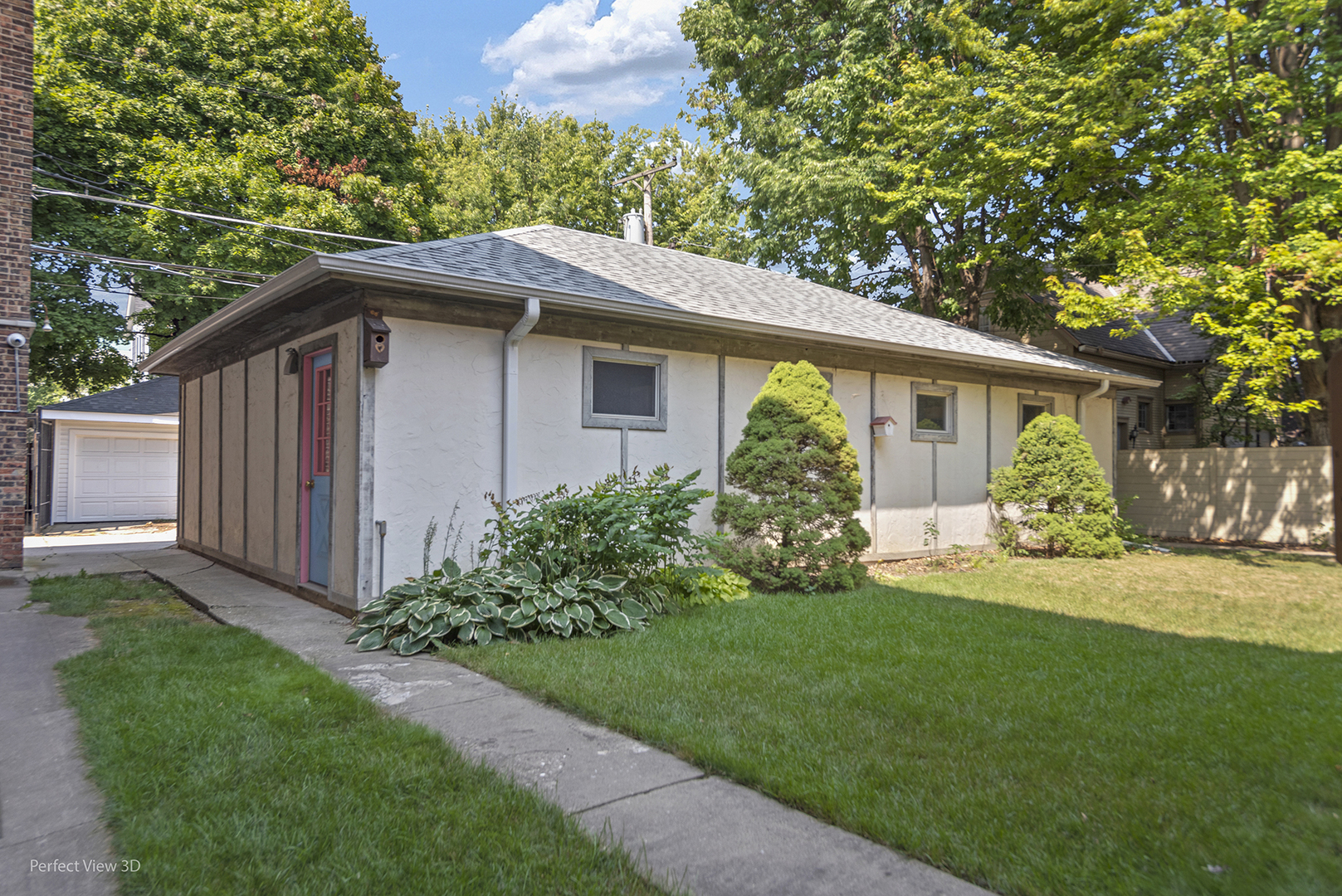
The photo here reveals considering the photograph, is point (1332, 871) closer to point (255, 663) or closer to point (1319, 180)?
point (255, 663)

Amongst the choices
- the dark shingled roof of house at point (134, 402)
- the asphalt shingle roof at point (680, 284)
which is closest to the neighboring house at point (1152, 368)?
the asphalt shingle roof at point (680, 284)

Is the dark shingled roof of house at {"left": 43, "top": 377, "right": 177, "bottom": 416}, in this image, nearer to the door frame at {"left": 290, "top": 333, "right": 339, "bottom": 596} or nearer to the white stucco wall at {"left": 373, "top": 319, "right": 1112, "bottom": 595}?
the door frame at {"left": 290, "top": 333, "right": 339, "bottom": 596}

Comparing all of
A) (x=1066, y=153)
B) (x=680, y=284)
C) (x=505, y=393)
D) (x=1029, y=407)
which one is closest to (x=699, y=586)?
(x=505, y=393)

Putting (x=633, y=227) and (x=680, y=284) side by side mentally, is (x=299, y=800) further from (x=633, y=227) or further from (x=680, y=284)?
(x=633, y=227)

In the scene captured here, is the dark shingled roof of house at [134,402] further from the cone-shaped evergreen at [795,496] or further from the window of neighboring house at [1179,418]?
the window of neighboring house at [1179,418]

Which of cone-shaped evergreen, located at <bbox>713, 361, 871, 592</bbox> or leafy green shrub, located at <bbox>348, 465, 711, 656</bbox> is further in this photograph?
cone-shaped evergreen, located at <bbox>713, 361, 871, 592</bbox>

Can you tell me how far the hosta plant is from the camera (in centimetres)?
544

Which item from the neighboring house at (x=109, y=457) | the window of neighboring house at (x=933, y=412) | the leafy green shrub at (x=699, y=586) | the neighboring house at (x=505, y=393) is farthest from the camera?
the neighboring house at (x=109, y=457)

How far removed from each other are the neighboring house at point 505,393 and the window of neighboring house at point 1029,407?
172 mm

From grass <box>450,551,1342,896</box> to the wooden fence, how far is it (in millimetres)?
7960

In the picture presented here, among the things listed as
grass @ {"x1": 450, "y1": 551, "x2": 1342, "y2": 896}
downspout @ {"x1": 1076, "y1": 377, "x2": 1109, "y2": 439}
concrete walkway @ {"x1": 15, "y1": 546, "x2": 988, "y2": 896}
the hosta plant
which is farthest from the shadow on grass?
concrete walkway @ {"x1": 15, "y1": 546, "x2": 988, "y2": 896}

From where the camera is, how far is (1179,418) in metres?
20.8

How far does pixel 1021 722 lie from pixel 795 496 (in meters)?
4.22

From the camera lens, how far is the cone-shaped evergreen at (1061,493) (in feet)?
35.0
